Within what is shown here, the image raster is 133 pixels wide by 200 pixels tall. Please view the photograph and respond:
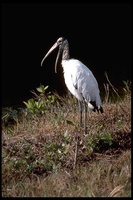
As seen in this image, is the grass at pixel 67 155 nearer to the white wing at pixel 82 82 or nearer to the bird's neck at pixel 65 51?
the white wing at pixel 82 82

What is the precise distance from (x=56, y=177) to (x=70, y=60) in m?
2.15

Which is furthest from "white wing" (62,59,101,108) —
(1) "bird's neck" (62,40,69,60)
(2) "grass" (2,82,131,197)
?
(1) "bird's neck" (62,40,69,60)

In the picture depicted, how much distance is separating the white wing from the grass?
243 mm

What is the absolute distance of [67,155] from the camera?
20.4 feet

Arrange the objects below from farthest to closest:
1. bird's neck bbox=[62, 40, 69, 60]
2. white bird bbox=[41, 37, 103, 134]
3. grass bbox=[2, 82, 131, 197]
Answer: bird's neck bbox=[62, 40, 69, 60]
white bird bbox=[41, 37, 103, 134]
grass bbox=[2, 82, 131, 197]

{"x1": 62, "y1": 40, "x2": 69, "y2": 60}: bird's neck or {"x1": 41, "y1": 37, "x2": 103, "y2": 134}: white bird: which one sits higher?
{"x1": 62, "y1": 40, "x2": 69, "y2": 60}: bird's neck

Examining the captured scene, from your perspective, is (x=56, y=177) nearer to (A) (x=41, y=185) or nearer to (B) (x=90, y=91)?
(A) (x=41, y=185)

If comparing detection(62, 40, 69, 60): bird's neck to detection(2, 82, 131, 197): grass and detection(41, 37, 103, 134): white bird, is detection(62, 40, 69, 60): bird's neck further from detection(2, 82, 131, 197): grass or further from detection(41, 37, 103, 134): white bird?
detection(2, 82, 131, 197): grass

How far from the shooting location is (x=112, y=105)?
7.46 meters

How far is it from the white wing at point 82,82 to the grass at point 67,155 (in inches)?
9.6

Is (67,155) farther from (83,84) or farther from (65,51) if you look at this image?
(65,51)

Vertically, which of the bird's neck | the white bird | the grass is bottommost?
the grass

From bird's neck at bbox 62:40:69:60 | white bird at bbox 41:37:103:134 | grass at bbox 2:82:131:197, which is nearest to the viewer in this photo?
grass at bbox 2:82:131:197

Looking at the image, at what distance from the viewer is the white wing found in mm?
7176
